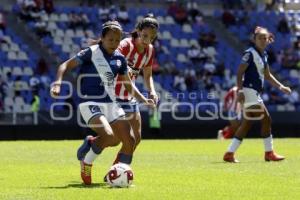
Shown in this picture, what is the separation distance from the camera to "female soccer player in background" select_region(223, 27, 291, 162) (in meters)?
14.5

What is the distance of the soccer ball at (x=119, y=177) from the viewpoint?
9875mm

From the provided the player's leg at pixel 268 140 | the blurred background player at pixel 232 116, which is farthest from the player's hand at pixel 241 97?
the blurred background player at pixel 232 116

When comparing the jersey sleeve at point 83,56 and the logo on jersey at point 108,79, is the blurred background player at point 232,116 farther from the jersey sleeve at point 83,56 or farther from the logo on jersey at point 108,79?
the jersey sleeve at point 83,56

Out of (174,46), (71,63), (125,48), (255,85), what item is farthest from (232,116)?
(71,63)

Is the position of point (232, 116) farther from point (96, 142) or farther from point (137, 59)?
point (96, 142)

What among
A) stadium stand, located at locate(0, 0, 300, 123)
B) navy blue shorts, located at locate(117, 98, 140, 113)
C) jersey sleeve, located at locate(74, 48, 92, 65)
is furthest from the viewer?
stadium stand, located at locate(0, 0, 300, 123)

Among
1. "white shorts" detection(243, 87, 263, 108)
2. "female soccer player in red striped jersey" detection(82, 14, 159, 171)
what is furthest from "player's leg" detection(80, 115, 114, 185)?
"white shorts" detection(243, 87, 263, 108)

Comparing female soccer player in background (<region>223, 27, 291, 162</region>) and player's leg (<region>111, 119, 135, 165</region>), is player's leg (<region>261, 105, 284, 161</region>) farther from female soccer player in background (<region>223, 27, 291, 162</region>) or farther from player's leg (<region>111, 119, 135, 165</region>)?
player's leg (<region>111, 119, 135, 165</region>)

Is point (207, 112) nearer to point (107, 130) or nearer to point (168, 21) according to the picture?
point (168, 21)

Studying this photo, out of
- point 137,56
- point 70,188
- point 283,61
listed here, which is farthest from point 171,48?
point 70,188

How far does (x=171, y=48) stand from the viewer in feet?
111

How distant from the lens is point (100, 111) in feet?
33.6

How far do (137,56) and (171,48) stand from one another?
22.2 m

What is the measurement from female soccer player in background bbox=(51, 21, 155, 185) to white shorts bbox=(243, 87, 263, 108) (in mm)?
4431
